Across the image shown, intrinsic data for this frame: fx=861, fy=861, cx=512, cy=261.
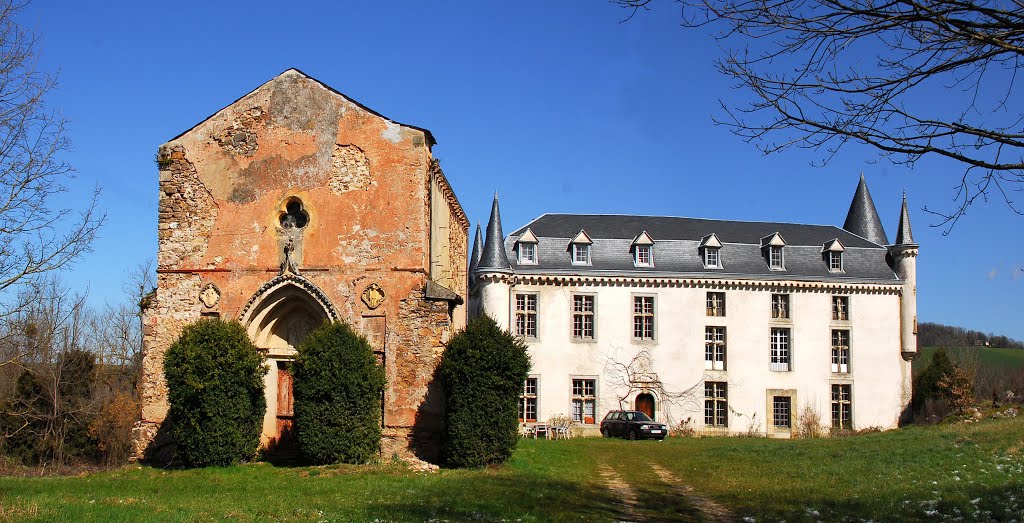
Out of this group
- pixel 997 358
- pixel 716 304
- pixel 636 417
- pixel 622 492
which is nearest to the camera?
pixel 622 492

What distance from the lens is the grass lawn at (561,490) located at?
11422 mm

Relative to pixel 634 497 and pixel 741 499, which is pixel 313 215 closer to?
pixel 634 497

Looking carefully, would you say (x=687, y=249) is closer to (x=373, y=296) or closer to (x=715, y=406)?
(x=715, y=406)

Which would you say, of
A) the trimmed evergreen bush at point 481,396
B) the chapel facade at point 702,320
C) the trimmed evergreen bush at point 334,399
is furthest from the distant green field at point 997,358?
the trimmed evergreen bush at point 334,399

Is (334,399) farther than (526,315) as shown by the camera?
No

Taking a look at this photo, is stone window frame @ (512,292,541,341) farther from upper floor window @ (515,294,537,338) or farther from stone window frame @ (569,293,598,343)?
stone window frame @ (569,293,598,343)

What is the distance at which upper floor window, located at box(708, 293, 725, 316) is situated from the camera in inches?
1596

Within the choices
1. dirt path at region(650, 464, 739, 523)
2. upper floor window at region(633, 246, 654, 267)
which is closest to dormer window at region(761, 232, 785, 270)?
upper floor window at region(633, 246, 654, 267)

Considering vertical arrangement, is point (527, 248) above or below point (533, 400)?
above

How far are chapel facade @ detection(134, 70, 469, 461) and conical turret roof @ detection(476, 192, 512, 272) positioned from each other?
18225mm

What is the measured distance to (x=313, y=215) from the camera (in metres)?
19.6

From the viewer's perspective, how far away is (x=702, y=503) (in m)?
13.7

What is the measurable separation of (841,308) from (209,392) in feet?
108

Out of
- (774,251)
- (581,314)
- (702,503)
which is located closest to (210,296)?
(702,503)
